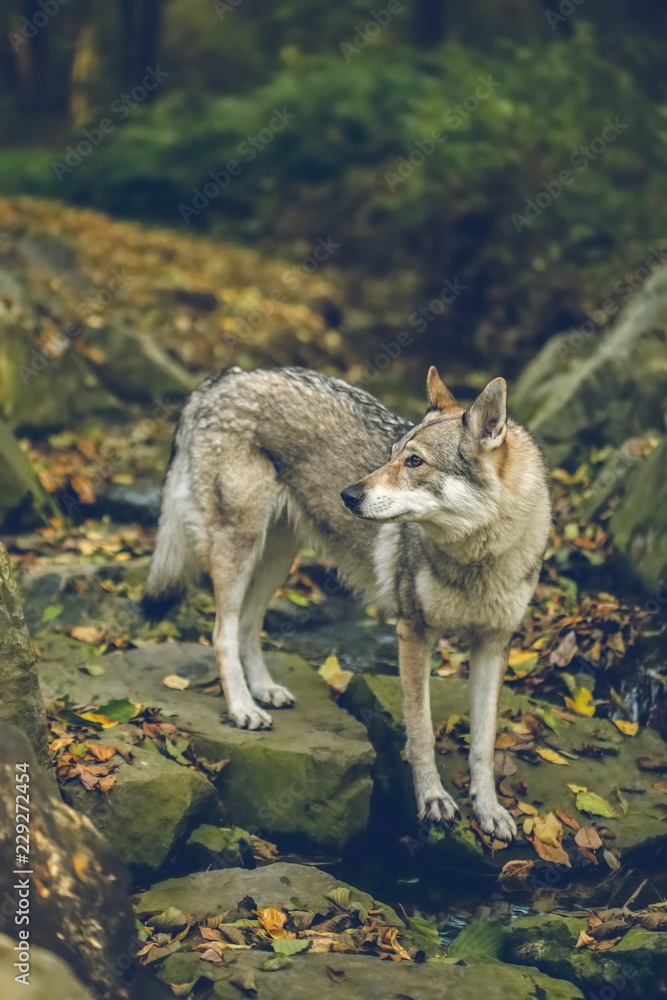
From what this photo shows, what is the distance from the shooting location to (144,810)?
469cm

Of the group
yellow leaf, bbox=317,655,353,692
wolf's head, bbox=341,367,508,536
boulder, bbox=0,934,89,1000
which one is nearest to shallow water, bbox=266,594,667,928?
yellow leaf, bbox=317,655,353,692

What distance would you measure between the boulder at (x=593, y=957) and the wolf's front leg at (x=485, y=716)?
0.82m

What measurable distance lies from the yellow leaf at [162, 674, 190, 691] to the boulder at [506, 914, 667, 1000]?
7.89ft

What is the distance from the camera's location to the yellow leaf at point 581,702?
247 inches

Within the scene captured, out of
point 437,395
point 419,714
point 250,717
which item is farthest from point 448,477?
point 250,717

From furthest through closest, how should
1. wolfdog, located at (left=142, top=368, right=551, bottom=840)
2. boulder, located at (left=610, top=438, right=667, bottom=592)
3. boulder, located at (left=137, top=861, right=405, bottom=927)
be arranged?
boulder, located at (left=610, top=438, right=667, bottom=592)
wolfdog, located at (left=142, top=368, right=551, bottom=840)
boulder, located at (left=137, top=861, right=405, bottom=927)

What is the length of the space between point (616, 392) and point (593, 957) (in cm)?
558

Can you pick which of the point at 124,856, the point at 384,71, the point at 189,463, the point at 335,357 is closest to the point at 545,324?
the point at 335,357

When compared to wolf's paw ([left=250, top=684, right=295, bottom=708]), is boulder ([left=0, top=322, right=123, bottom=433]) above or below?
above

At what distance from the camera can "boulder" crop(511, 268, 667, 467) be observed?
8656 millimetres

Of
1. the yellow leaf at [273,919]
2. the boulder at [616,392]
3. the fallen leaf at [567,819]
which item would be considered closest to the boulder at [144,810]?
the yellow leaf at [273,919]

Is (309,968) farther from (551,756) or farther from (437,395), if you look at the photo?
(437,395)

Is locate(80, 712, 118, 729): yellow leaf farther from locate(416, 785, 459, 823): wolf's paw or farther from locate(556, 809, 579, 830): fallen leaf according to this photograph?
locate(556, 809, 579, 830): fallen leaf

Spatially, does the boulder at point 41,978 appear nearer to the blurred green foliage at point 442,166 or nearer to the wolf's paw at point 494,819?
the wolf's paw at point 494,819
